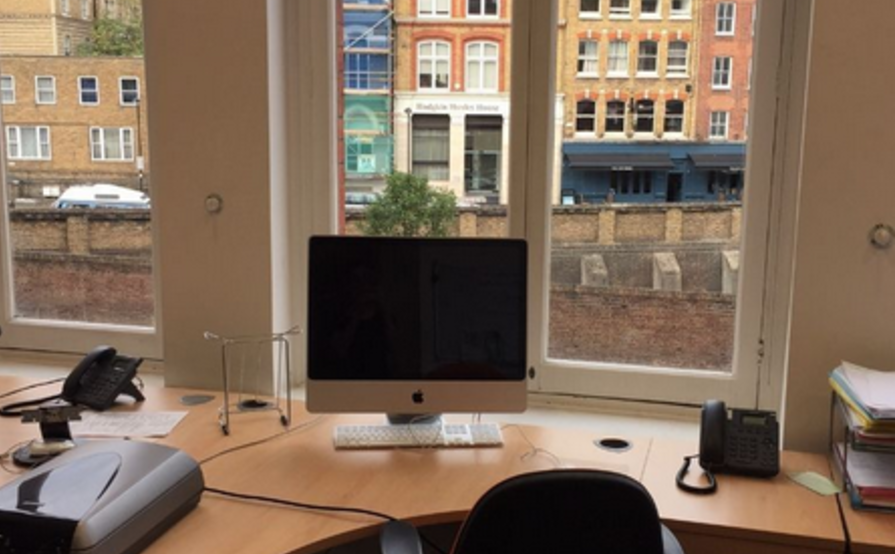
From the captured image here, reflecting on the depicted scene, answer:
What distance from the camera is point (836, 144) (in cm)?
214

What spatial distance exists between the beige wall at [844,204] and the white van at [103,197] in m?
2.20

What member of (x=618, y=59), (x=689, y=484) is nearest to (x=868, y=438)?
(x=689, y=484)

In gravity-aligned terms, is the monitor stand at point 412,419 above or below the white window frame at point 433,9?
below

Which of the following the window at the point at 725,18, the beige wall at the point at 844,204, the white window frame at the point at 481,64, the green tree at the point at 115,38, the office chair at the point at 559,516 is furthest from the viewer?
the green tree at the point at 115,38

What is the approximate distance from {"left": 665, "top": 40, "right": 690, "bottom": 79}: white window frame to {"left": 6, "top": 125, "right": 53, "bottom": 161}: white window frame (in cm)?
221

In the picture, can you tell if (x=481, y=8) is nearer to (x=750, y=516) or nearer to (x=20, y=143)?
(x=750, y=516)

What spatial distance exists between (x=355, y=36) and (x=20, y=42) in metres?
1.31

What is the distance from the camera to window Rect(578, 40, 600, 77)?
2.56 metres

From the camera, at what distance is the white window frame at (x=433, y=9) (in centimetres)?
269

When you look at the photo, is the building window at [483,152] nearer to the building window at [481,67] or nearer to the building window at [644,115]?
the building window at [481,67]

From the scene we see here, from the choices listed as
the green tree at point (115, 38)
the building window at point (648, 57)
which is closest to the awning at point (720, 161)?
the building window at point (648, 57)

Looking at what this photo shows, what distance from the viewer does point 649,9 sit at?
252 centimetres

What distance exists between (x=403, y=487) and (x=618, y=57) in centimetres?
146

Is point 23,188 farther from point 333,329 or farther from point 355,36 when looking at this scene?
point 333,329
